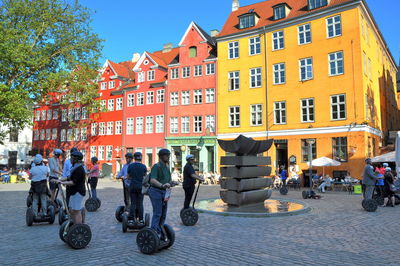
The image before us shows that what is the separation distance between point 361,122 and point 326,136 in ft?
8.87

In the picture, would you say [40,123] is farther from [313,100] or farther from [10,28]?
[313,100]

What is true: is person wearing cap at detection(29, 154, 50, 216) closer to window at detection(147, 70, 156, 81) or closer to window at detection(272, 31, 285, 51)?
window at detection(272, 31, 285, 51)

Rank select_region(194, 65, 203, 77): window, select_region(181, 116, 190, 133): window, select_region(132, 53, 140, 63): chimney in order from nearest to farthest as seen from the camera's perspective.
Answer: select_region(194, 65, 203, 77): window → select_region(181, 116, 190, 133): window → select_region(132, 53, 140, 63): chimney

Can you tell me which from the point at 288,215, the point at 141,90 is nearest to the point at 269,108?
the point at 141,90

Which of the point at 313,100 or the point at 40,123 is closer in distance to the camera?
the point at 313,100

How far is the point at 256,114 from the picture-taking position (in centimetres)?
3017

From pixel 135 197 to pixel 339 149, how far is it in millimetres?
21410

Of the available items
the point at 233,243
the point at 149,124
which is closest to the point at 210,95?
the point at 149,124

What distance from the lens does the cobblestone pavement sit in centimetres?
561

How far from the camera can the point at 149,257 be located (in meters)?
5.75

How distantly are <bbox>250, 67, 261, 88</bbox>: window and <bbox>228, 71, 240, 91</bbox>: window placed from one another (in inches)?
54.7

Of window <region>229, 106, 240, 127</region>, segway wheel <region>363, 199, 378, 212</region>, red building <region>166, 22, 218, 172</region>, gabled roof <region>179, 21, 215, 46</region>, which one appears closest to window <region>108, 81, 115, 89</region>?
red building <region>166, 22, 218, 172</region>

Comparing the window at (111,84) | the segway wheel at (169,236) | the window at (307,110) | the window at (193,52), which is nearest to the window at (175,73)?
the window at (193,52)

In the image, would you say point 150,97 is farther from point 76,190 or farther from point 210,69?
point 76,190
